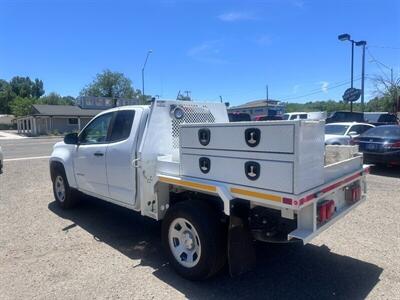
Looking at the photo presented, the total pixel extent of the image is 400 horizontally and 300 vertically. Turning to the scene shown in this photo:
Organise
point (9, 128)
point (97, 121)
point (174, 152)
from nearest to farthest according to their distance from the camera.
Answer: point (174, 152) < point (97, 121) < point (9, 128)

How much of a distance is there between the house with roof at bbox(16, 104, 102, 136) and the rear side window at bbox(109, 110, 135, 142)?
1890 inches

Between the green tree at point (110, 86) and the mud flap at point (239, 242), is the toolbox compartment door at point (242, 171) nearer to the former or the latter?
the mud flap at point (239, 242)

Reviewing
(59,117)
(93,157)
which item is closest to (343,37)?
(93,157)

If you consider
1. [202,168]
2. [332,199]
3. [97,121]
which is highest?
[97,121]

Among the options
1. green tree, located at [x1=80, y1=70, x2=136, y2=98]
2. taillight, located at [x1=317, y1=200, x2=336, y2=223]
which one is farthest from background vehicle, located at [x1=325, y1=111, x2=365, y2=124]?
green tree, located at [x1=80, y1=70, x2=136, y2=98]

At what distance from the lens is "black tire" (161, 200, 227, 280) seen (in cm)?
362

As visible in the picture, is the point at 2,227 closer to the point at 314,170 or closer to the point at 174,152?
the point at 174,152

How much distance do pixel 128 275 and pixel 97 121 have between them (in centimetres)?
270

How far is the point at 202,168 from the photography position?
3791 mm

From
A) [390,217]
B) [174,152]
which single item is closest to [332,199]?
[174,152]

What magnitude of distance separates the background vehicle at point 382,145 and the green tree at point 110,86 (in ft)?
253

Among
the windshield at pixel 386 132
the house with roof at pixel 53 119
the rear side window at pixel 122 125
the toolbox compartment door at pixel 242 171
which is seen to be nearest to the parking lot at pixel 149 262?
the toolbox compartment door at pixel 242 171

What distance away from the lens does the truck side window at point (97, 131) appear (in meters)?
5.43

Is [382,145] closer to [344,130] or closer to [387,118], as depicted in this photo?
[344,130]
